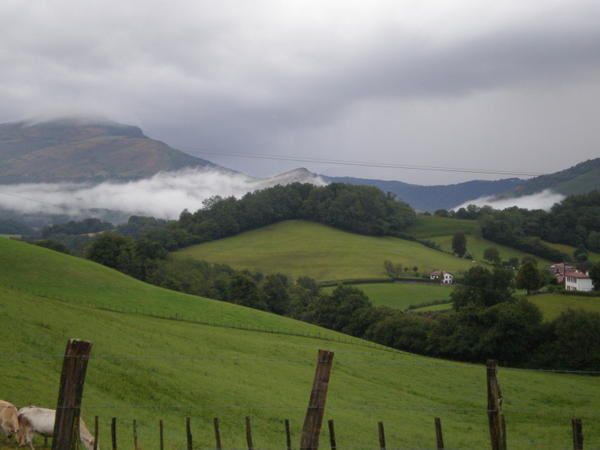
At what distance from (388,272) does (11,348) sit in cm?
10688

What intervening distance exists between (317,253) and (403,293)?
39.9 metres

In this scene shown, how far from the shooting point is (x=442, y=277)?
5133 inches

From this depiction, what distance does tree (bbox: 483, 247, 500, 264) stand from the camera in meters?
143

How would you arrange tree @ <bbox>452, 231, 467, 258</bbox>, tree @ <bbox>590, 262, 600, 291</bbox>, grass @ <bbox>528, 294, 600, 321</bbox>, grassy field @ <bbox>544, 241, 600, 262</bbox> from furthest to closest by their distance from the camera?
tree @ <bbox>452, 231, 467, 258</bbox> → grassy field @ <bbox>544, 241, 600, 262</bbox> → tree @ <bbox>590, 262, 600, 291</bbox> → grass @ <bbox>528, 294, 600, 321</bbox>

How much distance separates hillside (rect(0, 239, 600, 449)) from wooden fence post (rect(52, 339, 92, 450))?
10940 mm

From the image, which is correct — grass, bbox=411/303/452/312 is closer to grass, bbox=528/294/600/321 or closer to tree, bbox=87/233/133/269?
grass, bbox=528/294/600/321

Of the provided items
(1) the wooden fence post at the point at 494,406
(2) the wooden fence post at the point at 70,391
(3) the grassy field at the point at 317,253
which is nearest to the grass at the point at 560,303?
(3) the grassy field at the point at 317,253

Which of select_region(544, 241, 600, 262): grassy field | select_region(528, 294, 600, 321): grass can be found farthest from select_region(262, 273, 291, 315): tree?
select_region(544, 241, 600, 262): grassy field

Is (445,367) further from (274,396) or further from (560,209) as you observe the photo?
(560,209)

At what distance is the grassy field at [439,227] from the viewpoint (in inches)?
6806

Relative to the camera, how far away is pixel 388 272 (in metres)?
134

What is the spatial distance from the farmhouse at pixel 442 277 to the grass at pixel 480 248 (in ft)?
64.8

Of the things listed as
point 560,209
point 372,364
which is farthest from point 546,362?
point 560,209

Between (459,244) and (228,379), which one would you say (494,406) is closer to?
(228,379)
